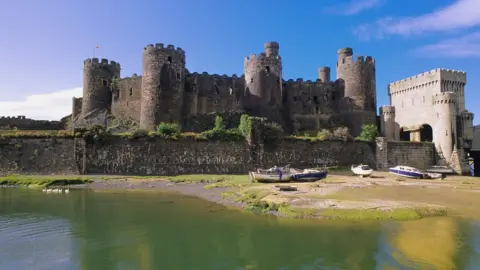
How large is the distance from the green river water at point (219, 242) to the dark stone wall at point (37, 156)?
53.5ft

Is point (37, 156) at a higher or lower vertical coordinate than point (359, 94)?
lower

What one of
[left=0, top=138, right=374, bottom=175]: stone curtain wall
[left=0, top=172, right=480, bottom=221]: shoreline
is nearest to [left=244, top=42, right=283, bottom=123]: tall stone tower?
[left=0, top=138, right=374, bottom=175]: stone curtain wall

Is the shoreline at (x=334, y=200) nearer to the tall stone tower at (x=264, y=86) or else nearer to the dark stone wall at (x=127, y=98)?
the dark stone wall at (x=127, y=98)

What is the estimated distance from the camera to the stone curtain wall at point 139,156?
33969 mm

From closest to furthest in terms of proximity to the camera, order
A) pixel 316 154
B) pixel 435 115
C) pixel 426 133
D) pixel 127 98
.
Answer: pixel 316 154
pixel 435 115
pixel 127 98
pixel 426 133

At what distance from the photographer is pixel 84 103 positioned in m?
46.3

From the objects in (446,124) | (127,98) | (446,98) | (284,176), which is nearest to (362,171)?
(284,176)

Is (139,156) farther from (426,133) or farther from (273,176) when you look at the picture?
(426,133)

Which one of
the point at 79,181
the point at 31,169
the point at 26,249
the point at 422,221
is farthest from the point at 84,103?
the point at 422,221

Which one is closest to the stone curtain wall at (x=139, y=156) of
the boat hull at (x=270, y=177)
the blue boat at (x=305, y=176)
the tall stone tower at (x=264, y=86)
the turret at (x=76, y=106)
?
the tall stone tower at (x=264, y=86)

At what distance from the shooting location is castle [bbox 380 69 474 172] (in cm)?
4250

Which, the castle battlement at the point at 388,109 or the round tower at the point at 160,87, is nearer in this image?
the round tower at the point at 160,87

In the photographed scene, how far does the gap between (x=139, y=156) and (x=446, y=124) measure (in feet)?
109

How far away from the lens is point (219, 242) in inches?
492
